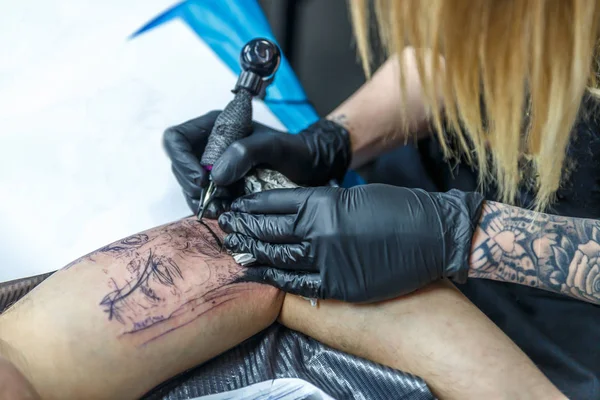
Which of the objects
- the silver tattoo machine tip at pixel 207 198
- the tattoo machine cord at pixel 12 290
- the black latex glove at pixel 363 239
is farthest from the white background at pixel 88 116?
the black latex glove at pixel 363 239

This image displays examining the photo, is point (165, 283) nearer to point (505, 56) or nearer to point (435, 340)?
point (435, 340)

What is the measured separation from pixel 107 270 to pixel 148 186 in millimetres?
475

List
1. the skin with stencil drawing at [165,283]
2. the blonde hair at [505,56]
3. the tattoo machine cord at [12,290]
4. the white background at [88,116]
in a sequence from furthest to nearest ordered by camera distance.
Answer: the white background at [88,116] < the tattoo machine cord at [12,290] < the skin with stencil drawing at [165,283] < the blonde hair at [505,56]

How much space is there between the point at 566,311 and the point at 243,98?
2.83 ft

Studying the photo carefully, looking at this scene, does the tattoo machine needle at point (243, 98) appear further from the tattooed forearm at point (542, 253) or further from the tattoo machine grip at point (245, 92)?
the tattooed forearm at point (542, 253)

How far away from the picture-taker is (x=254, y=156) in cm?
108

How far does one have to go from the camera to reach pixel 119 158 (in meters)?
1.33

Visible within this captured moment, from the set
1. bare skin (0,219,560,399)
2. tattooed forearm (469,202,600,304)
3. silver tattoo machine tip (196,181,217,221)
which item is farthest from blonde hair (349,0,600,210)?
silver tattoo machine tip (196,181,217,221)

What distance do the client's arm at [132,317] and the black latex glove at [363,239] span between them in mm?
102

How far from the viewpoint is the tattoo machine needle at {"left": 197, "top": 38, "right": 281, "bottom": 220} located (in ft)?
3.52

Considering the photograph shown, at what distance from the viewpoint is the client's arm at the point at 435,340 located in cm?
86

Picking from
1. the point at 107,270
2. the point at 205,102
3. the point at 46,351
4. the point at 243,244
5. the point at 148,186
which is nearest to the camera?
the point at 46,351

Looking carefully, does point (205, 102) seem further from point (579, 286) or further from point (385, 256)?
point (579, 286)

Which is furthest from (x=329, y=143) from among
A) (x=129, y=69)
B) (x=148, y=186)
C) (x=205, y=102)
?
(x=129, y=69)
